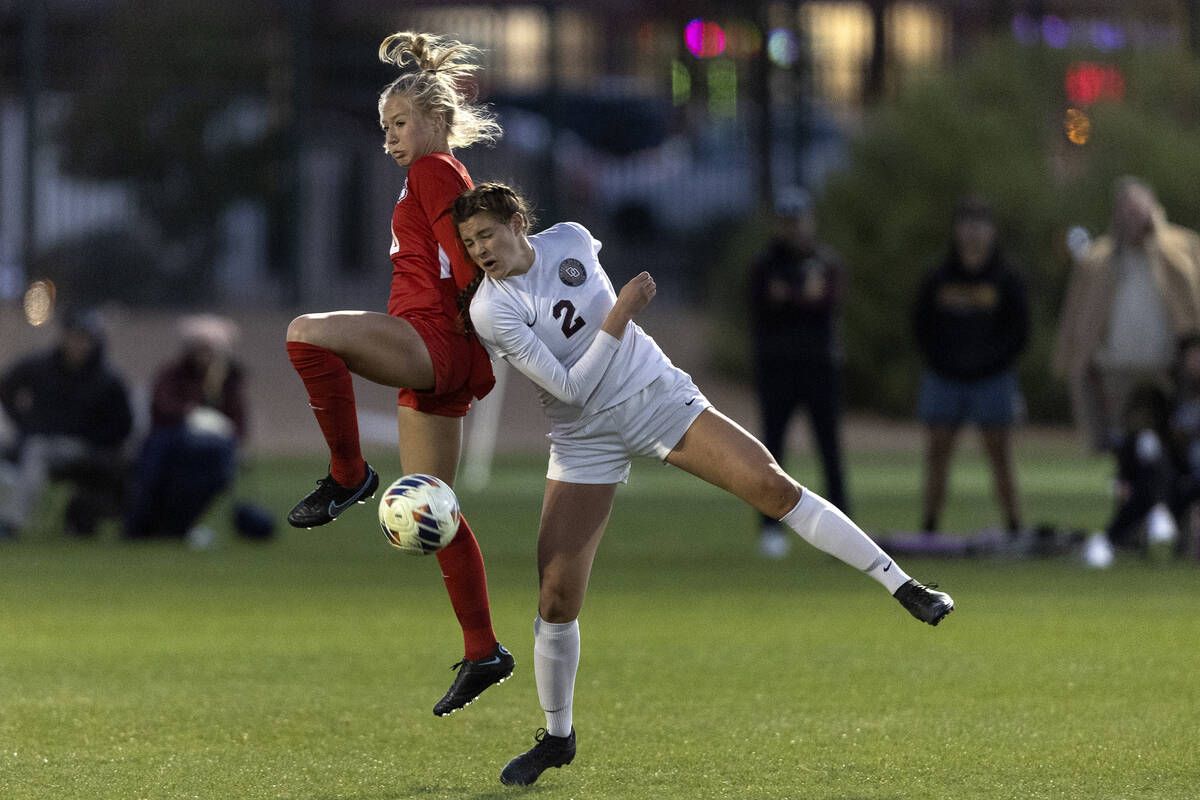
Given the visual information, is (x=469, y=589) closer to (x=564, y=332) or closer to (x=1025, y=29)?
(x=564, y=332)

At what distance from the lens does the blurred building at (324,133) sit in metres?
25.6

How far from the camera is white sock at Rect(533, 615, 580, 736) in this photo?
6406mm

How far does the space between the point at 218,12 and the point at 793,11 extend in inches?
305

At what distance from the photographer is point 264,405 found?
23875 millimetres

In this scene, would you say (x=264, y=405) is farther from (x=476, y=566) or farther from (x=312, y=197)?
(x=476, y=566)

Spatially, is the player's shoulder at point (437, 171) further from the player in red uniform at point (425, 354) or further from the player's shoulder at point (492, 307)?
the player's shoulder at point (492, 307)

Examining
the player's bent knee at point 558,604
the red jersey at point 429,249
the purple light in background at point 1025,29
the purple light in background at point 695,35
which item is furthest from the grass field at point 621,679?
the purple light in background at point 695,35

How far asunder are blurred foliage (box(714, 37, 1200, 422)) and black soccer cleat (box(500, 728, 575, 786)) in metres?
17.5

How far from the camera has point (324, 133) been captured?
26562mm

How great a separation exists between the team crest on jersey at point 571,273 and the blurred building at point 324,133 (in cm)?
1869

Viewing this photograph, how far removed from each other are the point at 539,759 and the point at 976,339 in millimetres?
6912

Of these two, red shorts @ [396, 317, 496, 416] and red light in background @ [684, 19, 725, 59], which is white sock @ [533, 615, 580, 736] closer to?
red shorts @ [396, 317, 496, 416]

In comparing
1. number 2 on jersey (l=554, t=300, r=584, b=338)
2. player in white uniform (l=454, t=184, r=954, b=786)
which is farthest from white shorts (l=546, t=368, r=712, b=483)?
number 2 on jersey (l=554, t=300, r=584, b=338)

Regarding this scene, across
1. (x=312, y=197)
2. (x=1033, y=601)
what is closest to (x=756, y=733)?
(x=1033, y=601)
